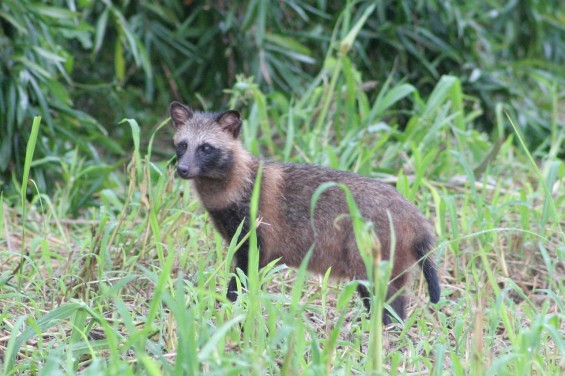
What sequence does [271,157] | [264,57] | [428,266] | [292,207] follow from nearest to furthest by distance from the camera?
[428,266] < [292,207] < [271,157] < [264,57]

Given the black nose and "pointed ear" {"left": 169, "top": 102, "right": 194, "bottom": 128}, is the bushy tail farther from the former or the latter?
"pointed ear" {"left": 169, "top": 102, "right": 194, "bottom": 128}

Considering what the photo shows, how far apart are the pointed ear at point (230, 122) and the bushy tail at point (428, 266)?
1109 mm

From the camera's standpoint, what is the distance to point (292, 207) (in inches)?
179

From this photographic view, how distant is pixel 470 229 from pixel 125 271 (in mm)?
1885

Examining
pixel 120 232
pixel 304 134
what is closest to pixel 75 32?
pixel 304 134

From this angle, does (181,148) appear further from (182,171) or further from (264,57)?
(264,57)

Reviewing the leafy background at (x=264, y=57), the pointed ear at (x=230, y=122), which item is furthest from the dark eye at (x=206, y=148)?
the leafy background at (x=264, y=57)

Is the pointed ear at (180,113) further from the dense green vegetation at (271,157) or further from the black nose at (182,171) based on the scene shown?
the black nose at (182,171)

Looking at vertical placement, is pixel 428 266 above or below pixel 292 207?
below

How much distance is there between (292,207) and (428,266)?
0.72 metres

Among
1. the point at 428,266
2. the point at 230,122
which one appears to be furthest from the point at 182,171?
the point at 428,266

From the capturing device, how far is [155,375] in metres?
2.59

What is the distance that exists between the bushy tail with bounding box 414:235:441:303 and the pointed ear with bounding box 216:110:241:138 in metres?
1.11

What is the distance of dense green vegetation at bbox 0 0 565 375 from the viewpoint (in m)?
3.31
